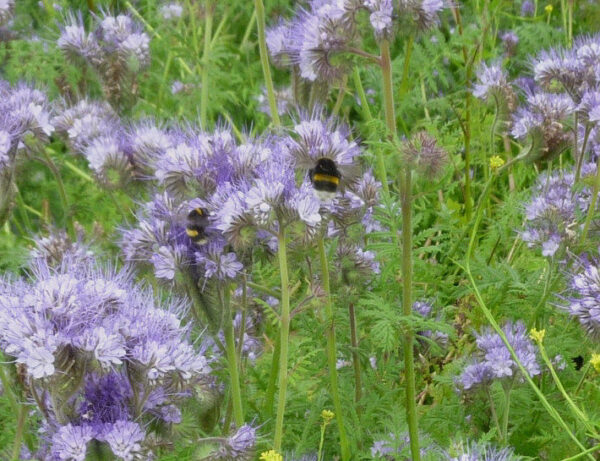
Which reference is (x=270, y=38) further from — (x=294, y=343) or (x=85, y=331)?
(x=85, y=331)

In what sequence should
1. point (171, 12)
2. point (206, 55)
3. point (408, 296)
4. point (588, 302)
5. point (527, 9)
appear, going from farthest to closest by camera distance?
1. point (527, 9)
2. point (171, 12)
3. point (206, 55)
4. point (408, 296)
5. point (588, 302)

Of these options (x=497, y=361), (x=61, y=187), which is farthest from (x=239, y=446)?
(x=61, y=187)

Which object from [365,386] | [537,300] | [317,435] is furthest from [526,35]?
[317,435]

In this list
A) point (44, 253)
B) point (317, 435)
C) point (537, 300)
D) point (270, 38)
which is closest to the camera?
point (317, 435)

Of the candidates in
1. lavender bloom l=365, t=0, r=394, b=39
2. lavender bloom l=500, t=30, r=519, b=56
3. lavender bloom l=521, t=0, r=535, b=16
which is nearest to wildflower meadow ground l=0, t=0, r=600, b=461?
lavender bloom l=365, t=0, r=394, b=39

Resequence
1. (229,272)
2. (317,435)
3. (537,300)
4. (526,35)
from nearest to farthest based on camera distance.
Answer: (229,272)
(317,435)
(537,300)
(526,35)

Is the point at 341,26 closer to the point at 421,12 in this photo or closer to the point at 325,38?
the point at 325,38
